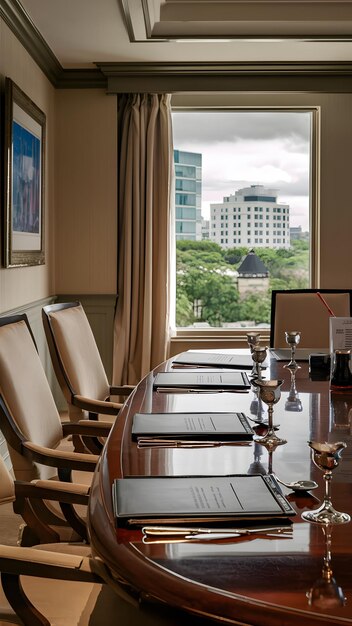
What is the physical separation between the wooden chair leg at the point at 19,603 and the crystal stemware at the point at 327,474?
0.49 meters

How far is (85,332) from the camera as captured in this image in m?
2.86

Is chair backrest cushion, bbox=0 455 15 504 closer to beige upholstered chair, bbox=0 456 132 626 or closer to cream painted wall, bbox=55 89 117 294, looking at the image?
beige upholstered chair, bbox=0 456 132 626

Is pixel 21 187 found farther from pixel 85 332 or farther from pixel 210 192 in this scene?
pixel 210 192

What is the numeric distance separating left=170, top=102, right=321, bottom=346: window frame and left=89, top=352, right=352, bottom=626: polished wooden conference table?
3.51 metres

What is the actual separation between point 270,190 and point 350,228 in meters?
0.62

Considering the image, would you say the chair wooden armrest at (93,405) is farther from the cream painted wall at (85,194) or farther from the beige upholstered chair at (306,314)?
the cream painted wall at (85,194)

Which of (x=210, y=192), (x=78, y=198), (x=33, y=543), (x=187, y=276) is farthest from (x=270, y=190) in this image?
(x=33, y=543)

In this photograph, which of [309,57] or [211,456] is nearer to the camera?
[211,456]

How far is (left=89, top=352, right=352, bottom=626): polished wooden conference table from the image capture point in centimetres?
90

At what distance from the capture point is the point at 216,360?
2.91m

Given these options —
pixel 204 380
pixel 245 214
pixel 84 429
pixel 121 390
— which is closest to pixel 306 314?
pixel 121 390

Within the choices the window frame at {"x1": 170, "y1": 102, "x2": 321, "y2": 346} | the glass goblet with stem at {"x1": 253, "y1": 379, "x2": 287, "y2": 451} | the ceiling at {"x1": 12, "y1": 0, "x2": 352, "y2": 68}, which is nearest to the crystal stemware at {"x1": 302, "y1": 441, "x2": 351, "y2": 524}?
the glass goblet with stem at {"x1": 253, "y1": 379, "x2": 287, "y2": 451}

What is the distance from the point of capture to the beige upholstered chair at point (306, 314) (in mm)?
3582

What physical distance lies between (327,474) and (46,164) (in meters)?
3.92
